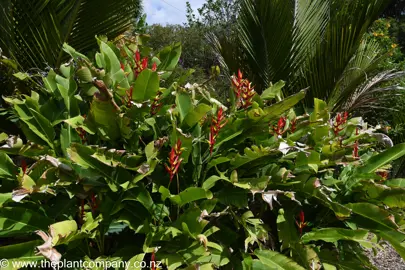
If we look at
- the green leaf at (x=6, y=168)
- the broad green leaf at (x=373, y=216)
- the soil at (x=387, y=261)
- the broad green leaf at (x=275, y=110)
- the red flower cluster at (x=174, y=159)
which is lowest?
the soil at (x=387, y=261)

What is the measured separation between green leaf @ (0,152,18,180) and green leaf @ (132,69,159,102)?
2.10ft

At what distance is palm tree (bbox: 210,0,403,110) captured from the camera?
→ 401 cm

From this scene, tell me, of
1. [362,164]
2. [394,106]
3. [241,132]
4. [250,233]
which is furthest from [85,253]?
[394,106]

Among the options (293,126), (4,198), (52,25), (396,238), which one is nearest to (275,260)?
(396,238)

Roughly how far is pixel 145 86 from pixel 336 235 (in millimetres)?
1178

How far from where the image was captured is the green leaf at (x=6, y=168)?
77.9 inches

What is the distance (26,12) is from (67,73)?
1.20 m

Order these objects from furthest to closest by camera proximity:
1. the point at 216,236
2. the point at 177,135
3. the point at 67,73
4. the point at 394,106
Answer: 1. the point at 394,106
2. the point at 67,73
3. the point at 216,236
4. the point at 177,135

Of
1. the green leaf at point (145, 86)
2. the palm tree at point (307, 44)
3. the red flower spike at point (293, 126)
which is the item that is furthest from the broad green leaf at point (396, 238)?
the palm tree at point (307, 44)

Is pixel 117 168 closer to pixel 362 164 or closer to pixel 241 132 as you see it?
pixel 241 132

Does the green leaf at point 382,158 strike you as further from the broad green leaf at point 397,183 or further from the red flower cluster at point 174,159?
the red flower cluster at point 174,159

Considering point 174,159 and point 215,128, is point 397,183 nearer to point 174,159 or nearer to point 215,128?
point 215,128

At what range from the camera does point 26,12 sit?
10.6ft

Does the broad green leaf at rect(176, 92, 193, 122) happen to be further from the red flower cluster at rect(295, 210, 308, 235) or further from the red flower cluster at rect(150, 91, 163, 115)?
the red flower cluster at rect(295, 210, 308, 235)
